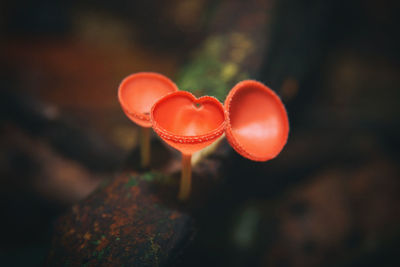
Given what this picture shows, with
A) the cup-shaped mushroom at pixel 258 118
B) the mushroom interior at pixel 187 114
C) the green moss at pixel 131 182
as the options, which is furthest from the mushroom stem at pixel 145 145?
the cup-shaped mushroom at pixel 258 118

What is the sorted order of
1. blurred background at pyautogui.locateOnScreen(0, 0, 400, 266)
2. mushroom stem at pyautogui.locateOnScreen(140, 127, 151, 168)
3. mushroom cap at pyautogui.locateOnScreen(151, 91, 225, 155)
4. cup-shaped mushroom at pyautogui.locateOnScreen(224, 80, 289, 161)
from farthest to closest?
blurred background at pyautogui.locateOnScreen(0, 0, 400, 266) < mushroom stem at pyautogui.locateOnScreen(140, 127, 151, 168) < cup-shaped mushroom at pyautogui.locateOnScreen(224, 80, 289, 161) < mushroom cap at pyautogui.locateOnScreen(151, 91, 225, 155)

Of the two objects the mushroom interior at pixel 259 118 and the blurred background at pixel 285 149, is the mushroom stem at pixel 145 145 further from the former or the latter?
the mushroom interior at pixel 259 118

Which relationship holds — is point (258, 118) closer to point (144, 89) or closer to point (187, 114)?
point (187, 114)

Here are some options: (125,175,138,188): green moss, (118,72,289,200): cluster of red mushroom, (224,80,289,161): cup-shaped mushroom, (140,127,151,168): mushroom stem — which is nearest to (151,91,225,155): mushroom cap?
(118,72,289,200): cluster of red mushroom

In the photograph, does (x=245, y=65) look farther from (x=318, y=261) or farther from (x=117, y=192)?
(x=318, y=261)

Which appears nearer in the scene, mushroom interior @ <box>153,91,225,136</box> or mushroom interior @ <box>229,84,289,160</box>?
mushroom interior @ <box>153,91,225,136</box>

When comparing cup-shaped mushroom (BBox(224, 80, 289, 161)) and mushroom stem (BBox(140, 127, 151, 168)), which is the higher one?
cup-shaped mushroom (BBox(224, 80, 289, 161))

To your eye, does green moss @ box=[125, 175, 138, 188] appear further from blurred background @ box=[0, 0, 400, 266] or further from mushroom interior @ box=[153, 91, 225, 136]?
mushroom interior @ box=[153, 91, 225, 136]

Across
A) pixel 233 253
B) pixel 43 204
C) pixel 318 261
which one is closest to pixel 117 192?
pixel 43 204
